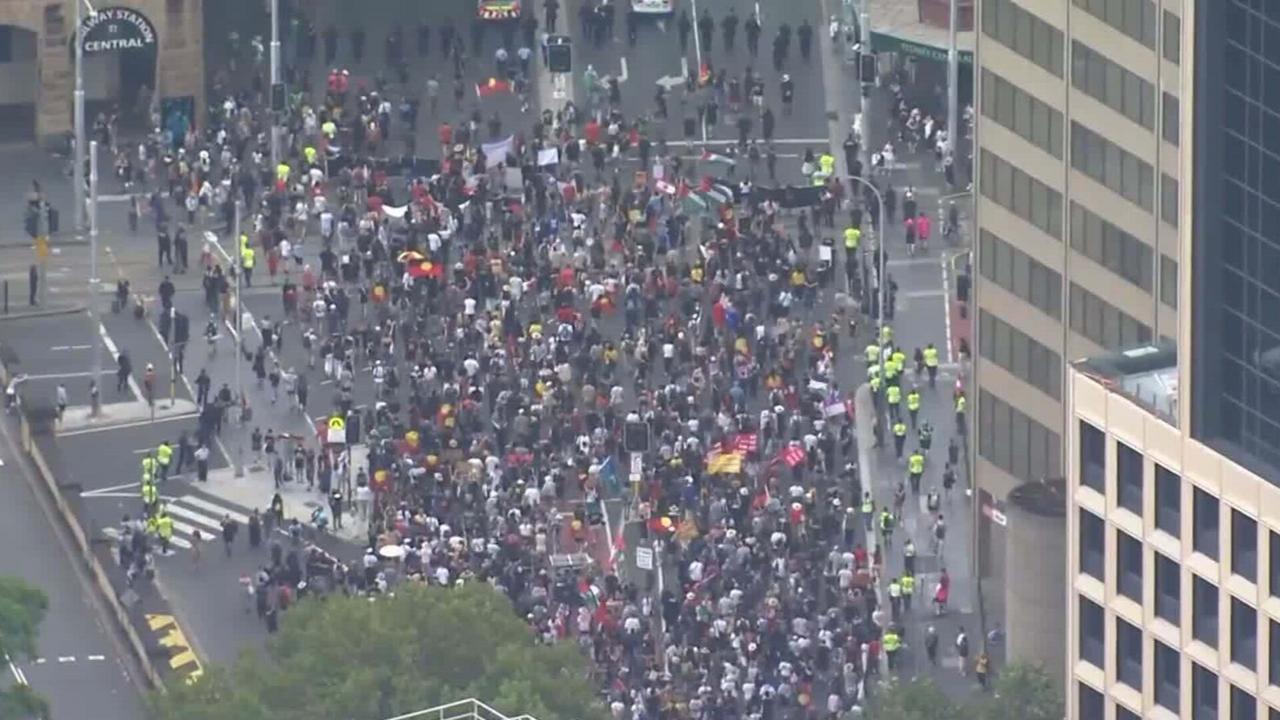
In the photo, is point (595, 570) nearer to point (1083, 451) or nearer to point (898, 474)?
point (898, 474)

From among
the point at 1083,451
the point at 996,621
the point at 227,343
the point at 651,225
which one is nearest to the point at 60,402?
the point at 227,343

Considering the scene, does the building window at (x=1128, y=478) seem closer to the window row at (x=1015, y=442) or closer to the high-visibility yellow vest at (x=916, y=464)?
the window row at (x=1015, y=442)

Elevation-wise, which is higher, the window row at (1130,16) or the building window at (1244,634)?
the window row at (1130,16)

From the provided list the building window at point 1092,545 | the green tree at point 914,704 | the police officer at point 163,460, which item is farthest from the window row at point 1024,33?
the building window at point 1092,545

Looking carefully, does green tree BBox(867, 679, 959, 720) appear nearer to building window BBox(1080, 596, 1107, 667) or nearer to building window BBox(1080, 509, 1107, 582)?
building window BBox(1080, 596, 1107, 667)

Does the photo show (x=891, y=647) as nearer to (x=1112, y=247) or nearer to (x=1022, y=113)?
(x=1112, y=247)

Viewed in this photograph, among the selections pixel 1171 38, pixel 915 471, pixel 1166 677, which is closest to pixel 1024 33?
pixel 1171 38

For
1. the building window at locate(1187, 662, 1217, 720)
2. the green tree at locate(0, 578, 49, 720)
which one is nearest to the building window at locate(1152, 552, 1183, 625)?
the building window at locate(1187, 662, 1217, 720)
